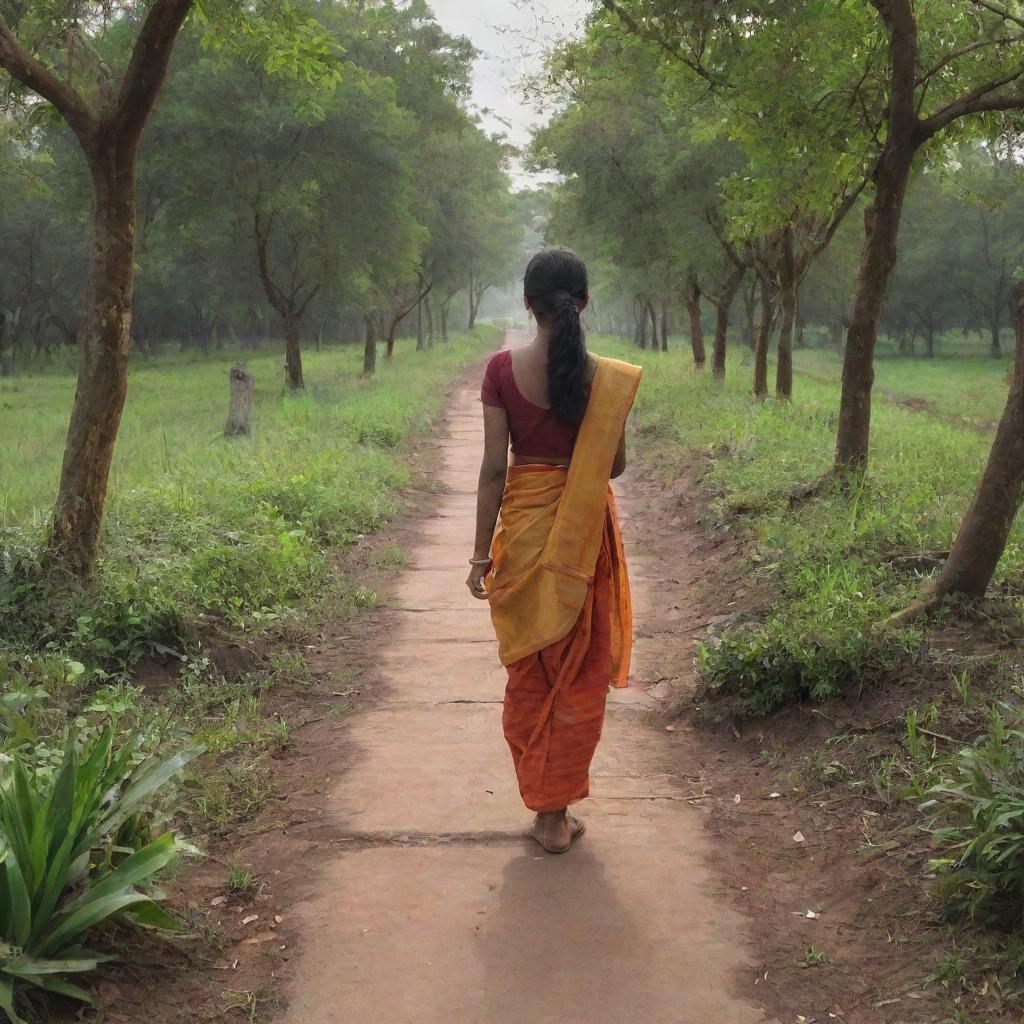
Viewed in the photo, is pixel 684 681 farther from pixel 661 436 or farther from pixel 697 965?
pixel 661 436

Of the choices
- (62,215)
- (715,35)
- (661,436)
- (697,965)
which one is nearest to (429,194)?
(62,215)

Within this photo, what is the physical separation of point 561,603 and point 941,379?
31772mm

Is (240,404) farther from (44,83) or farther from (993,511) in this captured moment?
(993,511)

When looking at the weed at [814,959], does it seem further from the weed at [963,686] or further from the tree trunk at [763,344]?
the tree trunk at [763,344]

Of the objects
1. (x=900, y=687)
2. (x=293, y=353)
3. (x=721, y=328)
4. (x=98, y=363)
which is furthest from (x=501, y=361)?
(x=293, y=353)

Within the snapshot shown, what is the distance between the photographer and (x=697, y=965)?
3.06 meters

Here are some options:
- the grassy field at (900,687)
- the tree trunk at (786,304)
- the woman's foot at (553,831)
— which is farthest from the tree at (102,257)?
the tree trunk at (786,304)

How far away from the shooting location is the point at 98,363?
5.69m

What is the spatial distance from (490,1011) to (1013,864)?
149cm

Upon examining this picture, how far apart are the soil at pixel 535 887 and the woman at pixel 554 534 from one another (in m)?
0.38

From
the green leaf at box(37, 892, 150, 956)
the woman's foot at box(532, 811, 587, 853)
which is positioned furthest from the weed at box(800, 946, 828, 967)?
the green leaf at box(37, 892, 150, 956)

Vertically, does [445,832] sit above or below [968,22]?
below

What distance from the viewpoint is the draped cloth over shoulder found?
373cm

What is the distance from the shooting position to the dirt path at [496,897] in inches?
114
